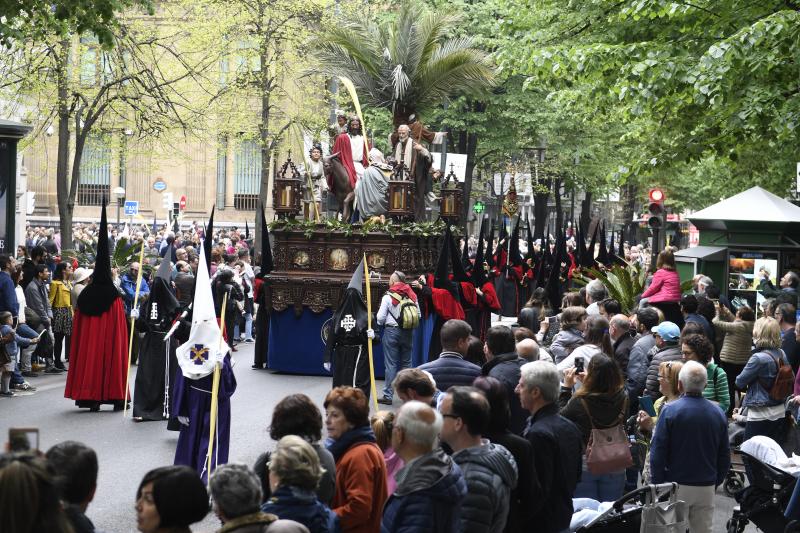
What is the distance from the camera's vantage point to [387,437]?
6.95 metres

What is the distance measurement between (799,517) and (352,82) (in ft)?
58.7

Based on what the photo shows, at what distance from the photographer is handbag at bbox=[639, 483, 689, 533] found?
7.84 m

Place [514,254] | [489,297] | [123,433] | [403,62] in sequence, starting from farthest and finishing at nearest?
[514,254] → [403,62] → [489,297] → [123,433]

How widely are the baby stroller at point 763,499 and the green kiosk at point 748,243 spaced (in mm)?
12050

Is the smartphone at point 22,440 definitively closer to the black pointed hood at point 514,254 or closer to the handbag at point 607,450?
the handbag at point 607,450

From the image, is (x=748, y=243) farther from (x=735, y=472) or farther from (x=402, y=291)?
(x=735, y=472)

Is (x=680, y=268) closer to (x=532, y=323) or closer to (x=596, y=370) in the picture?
(x=532, y=323)

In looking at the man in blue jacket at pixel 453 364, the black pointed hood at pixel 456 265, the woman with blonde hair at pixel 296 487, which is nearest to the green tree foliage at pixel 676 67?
the black pointed hood at pixel 456 265

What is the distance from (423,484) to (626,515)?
2.72 meters

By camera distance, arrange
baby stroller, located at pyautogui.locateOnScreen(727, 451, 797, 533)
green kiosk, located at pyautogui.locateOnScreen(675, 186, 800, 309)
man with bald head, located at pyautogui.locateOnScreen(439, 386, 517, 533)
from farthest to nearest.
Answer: green kiosk, located at pyautogui.locateOnScreen(675, 186, 800, 309), baby stroller, located at pyautogui.locateOnScreen(727, 451, 797, 533), man with bald head, located at pyautogui.locateOnScreen(439, 386, 517, 533)

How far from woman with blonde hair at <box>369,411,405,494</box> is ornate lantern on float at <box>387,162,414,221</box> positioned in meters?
12.6

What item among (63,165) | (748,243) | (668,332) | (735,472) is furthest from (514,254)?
(668,332)

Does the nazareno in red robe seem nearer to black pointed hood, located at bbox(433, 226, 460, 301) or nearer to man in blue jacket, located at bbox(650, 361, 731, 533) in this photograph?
black pointed hood, located at bbox(433, 226, 460, 301)

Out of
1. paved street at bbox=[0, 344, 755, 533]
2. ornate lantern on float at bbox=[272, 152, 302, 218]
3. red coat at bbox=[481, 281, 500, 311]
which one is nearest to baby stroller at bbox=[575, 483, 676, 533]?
paved street at bbox=[0, 344, 755, 533]
